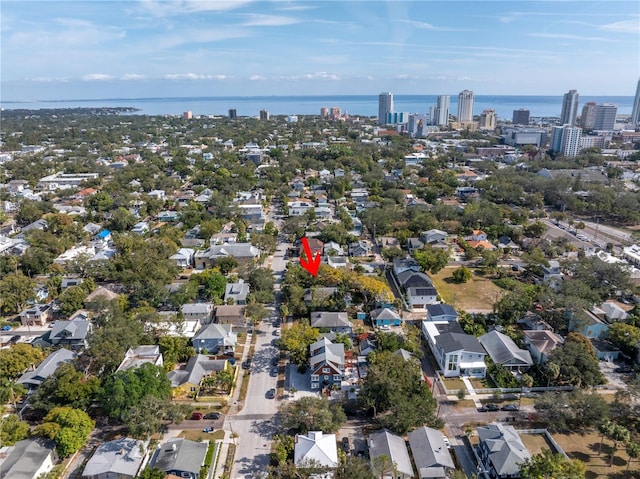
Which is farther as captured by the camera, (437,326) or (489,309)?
(489,309)

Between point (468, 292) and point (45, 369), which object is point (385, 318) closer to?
point (468, 292)

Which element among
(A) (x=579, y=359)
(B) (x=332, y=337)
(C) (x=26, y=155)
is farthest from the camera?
(C) (x=26, y=155)

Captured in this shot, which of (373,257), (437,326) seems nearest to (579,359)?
(437,326)

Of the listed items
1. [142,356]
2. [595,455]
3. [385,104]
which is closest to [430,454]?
[595,455]

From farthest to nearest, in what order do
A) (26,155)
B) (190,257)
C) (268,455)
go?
(26,155), (190,257), (268,455)

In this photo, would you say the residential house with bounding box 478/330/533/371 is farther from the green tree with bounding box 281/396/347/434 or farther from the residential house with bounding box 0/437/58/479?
the residential house with bounding box 0/437/58/479

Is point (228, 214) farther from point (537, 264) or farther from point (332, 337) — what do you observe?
point (537, 264)

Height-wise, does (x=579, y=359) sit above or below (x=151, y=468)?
above
